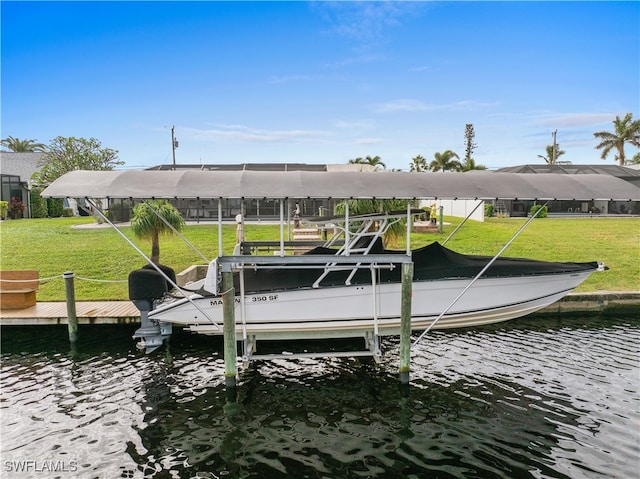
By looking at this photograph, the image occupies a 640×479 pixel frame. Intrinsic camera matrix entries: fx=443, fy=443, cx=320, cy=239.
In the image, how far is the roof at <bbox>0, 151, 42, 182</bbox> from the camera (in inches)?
1658

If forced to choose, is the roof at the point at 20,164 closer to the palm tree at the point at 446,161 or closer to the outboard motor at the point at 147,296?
the outboard motor at the point at 147,296

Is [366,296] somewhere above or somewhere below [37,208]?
below

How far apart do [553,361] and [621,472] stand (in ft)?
12.0

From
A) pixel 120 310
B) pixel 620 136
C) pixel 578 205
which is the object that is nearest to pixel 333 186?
pixel 120 310

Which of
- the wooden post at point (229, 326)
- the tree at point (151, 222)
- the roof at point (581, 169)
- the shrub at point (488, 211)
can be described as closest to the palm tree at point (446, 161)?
the roof at point (581, 169)

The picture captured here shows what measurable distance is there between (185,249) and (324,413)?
13.2 metres

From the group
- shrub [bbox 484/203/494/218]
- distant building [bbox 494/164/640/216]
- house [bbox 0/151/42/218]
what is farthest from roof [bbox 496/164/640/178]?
house [bbox 0/151/42/218]

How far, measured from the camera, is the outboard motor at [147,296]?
930 cm

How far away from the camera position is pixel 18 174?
41.5 meters

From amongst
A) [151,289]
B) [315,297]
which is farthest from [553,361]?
[151,289]

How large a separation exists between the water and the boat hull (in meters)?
0.92

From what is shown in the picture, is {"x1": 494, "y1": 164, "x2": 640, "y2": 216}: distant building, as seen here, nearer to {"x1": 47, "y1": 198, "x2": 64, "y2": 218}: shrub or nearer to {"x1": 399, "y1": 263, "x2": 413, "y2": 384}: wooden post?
{"x1": 399, "y1": 263, "x2": 413, "y2": 384}: wooden post

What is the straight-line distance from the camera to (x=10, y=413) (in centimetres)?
714

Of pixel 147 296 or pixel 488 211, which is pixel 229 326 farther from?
pixel 488 211
